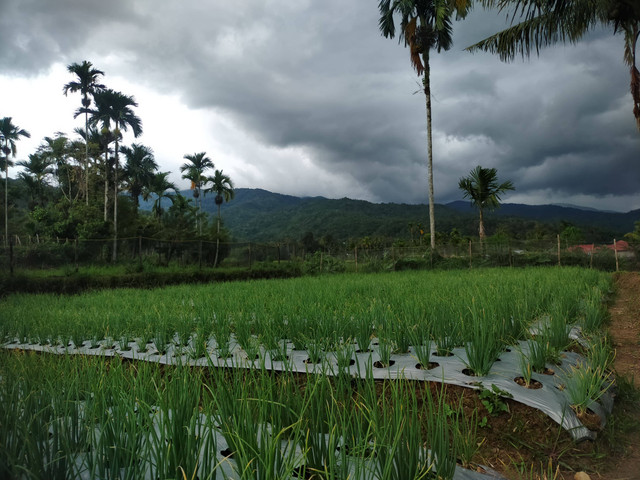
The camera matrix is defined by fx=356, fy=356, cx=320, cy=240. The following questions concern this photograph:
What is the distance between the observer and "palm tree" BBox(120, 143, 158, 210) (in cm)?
2856

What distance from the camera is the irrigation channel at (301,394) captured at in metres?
1.18

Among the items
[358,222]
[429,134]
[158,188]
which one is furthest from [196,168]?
[358,222]

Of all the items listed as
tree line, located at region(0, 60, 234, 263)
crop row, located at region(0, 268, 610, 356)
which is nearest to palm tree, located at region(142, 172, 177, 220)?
tree line, located at region(0, 60, 234, 263)

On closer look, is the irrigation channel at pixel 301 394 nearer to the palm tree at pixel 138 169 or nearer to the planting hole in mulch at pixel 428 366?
the planting hole in mulch at pixel 428 366

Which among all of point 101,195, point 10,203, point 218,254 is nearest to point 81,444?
point 218,254

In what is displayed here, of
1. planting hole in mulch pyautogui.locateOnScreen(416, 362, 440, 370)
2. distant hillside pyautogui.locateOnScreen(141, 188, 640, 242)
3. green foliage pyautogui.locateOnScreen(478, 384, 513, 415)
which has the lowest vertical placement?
green foliage pyautogui.locateOnScreen(478, 384, 513, 415)

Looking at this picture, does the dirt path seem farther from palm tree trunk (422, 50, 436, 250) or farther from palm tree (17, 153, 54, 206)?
palm tree (17, 153, 54, 206)

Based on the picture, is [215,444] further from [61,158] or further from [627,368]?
[61,158]

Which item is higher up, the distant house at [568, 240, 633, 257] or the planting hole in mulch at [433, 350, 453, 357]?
the distant house at [568, 240, 633, 257]

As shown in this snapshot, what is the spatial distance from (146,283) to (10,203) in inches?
1204

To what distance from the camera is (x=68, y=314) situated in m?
5.13

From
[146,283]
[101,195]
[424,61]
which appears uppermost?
[424,61]

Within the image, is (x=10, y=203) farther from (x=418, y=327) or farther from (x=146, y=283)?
(x=418, y=327)

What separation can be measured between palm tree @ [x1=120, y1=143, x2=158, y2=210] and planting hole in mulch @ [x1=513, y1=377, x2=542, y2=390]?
3106 cm
